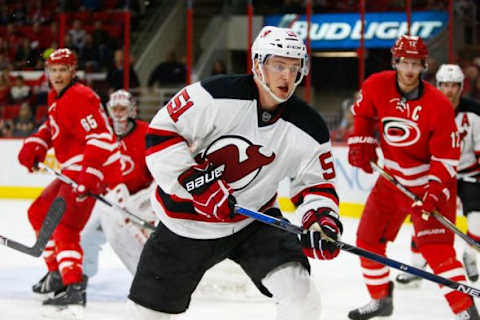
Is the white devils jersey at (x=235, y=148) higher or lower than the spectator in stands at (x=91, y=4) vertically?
higher

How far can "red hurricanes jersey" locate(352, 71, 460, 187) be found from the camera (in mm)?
3451

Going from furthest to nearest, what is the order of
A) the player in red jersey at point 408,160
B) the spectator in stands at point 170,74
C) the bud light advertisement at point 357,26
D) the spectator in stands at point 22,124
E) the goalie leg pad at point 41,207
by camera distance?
1. the spectator in stands at point 170,74
2. the bud light advertisement at point 357,26
3. the spectator in stands at point 22,124
4. the goalie leg pad at point 41,207
5. the player in red jersey at point 408,160

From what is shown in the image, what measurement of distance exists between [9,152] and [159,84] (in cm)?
150

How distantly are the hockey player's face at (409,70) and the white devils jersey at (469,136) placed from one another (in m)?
0.87

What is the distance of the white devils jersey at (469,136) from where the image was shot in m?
4.32

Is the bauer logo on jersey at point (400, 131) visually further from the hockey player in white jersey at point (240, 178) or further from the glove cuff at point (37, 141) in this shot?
the glove cuff at point (37, 141)

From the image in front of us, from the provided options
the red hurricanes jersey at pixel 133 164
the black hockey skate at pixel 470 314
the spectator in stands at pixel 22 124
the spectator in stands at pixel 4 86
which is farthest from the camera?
the spectator in stands at pixel 22 124

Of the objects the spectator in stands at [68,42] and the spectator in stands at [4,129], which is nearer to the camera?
the spectator in stands at [4,129]

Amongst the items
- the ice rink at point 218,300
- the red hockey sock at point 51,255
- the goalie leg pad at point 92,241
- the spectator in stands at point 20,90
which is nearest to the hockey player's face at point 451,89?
the ice rink at point 218,300

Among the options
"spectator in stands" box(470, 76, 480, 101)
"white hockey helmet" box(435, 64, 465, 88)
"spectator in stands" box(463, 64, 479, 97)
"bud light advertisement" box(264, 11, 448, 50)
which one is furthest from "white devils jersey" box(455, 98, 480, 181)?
"bud light advertisement" box(264, 11, 448, 50)

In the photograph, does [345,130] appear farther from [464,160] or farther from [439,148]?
[439,148]

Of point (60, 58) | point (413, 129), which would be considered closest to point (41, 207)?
point (60, 58)

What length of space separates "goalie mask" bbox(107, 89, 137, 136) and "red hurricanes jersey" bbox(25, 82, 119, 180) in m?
0.44

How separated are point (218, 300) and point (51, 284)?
0.75 m
